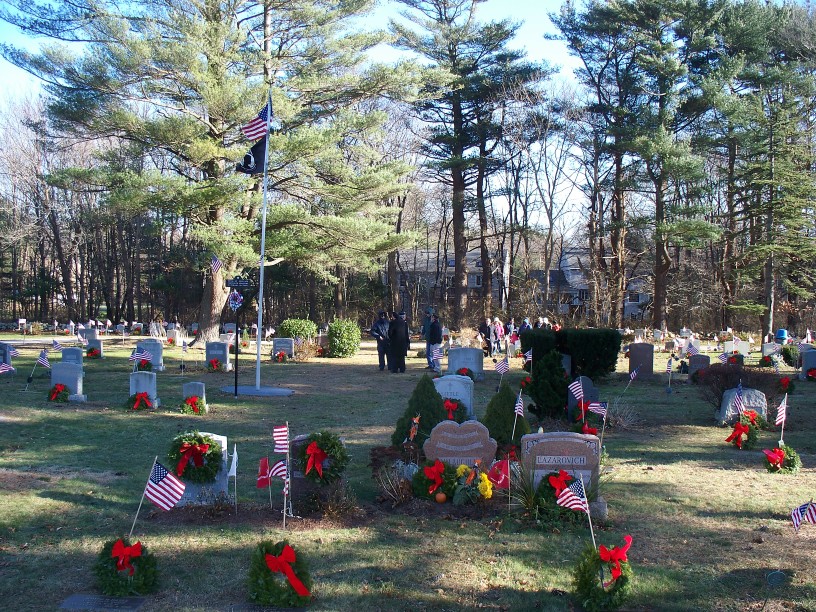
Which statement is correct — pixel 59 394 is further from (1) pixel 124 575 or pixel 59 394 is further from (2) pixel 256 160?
(1) pixel 124 575

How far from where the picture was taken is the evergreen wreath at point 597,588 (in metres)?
4.89

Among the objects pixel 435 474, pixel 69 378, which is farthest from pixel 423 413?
pixel 69 378

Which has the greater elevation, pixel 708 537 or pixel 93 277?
pixel 93 277

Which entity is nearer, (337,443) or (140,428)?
(337,443)

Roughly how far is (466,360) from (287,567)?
13836 millimetres

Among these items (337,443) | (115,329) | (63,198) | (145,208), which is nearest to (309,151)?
(145,208)

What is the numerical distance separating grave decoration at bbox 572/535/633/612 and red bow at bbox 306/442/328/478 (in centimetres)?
292

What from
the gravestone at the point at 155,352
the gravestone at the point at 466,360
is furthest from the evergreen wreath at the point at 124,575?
the gravestone at the point at 155,352

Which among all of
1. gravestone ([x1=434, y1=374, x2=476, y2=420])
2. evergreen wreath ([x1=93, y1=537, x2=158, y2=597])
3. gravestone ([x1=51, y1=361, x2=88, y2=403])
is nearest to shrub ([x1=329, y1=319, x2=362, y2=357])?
gravestone ([x1=51, y1=361, x2=88, y2=403])

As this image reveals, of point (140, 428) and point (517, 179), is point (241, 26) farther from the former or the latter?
point (517, 179)

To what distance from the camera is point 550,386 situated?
11.8 metres

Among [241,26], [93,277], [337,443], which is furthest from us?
[93,277]

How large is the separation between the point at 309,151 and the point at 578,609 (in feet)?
65.4

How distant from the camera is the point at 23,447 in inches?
392
